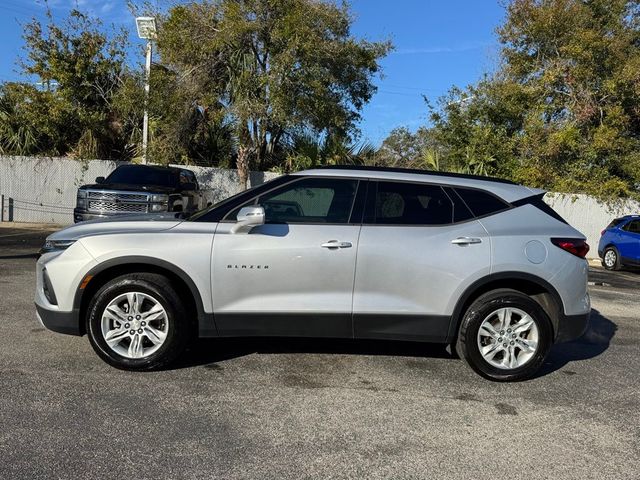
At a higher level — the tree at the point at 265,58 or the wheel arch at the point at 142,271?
the tree at the point at 265,58

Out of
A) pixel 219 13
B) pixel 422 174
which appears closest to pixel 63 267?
pixel 422 174

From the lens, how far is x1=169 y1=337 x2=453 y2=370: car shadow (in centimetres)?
533

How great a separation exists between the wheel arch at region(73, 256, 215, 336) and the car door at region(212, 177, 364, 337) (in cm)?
15

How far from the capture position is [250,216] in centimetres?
446

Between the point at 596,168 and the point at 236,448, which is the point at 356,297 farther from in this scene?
the point at 596,168

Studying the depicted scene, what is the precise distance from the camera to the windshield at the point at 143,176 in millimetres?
12062

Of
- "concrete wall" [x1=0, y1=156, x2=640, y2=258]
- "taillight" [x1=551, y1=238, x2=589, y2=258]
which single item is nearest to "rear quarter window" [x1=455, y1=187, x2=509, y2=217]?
"taillight" [x1=551, y1=238, x2=589, y2=258]

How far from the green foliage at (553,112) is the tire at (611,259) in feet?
Result: 13.2

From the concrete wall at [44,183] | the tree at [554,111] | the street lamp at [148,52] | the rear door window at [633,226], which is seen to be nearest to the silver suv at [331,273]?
the rear door window at [633,226]

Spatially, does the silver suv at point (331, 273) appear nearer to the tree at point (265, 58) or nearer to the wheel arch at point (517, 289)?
the wheel arch at point (517, 289)

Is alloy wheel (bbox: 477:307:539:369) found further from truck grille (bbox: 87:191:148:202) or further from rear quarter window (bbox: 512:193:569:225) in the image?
truck grille (bbox: 87:191:148:202)

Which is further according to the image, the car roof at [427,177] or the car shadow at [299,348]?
the car shadow at [299,348]

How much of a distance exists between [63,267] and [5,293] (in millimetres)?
3467

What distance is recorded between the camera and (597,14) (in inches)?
928
